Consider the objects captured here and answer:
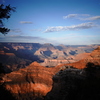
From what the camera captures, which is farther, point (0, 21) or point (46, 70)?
point (46, 70)

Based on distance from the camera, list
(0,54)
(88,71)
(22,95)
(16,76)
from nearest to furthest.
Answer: (88,71), (22,95), (16,76), (0,54)

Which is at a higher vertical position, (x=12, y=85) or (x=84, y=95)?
(x=84, y=95)

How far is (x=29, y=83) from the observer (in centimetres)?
3816

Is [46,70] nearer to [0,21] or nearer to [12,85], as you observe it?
[12,85]

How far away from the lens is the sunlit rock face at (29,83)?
3453 cm

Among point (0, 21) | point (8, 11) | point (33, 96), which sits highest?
point (8, 11)

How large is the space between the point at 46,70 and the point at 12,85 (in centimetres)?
1478

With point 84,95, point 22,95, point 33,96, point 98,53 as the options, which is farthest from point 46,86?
point 84,95

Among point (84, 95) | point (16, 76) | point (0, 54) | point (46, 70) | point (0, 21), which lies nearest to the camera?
point (84, 95)

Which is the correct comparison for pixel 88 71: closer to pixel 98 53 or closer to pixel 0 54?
pixel 98 53

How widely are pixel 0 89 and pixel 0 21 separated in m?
6.28

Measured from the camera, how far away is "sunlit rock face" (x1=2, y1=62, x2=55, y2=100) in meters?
34.5

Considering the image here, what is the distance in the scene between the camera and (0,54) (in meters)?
114

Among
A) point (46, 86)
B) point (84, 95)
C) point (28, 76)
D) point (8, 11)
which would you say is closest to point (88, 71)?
point (84, 95)
